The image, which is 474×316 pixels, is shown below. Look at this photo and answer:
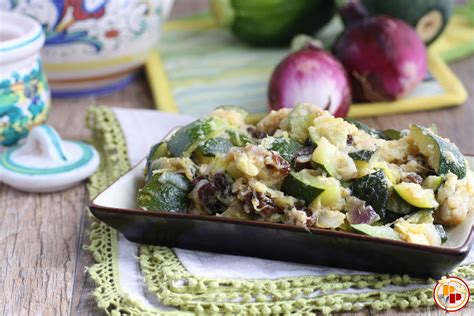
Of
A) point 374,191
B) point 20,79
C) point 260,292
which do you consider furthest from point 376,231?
point 20,79

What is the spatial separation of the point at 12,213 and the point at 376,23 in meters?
1.08

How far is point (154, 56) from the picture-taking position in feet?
8.22

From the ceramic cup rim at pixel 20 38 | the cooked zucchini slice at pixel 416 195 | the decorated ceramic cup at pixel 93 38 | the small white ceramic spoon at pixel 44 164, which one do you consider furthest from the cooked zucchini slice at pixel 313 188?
the decorated ceramic cup at pixel 93 38

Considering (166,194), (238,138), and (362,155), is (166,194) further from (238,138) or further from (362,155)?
(362,155)

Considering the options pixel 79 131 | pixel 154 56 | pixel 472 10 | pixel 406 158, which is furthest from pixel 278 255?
Result: pixel 472 10

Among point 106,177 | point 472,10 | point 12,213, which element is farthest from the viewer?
point 472,10

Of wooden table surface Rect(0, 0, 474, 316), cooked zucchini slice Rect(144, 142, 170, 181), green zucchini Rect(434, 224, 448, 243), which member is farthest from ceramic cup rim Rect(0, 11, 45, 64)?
green zucchini Rect(434, 224, 448, 243)

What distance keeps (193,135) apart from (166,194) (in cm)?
14

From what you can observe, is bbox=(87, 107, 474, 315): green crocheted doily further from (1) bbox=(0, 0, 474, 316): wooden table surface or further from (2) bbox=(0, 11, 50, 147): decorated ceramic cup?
(2) bbox=(0, 11, 50, 147): decorated ceramic cup

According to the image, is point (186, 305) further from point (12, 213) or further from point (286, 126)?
point (12, 213)

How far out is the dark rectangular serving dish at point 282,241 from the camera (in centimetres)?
130

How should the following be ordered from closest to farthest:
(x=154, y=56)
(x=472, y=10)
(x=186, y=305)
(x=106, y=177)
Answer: (x=186, y=305) → (x=106, y=177) → (x=154, y=56) → (x=472, y=10)

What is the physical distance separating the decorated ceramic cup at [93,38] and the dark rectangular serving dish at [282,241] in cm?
78

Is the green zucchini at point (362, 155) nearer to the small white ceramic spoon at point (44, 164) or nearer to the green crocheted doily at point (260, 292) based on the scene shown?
the green crocheted doily at point (260, 292)
